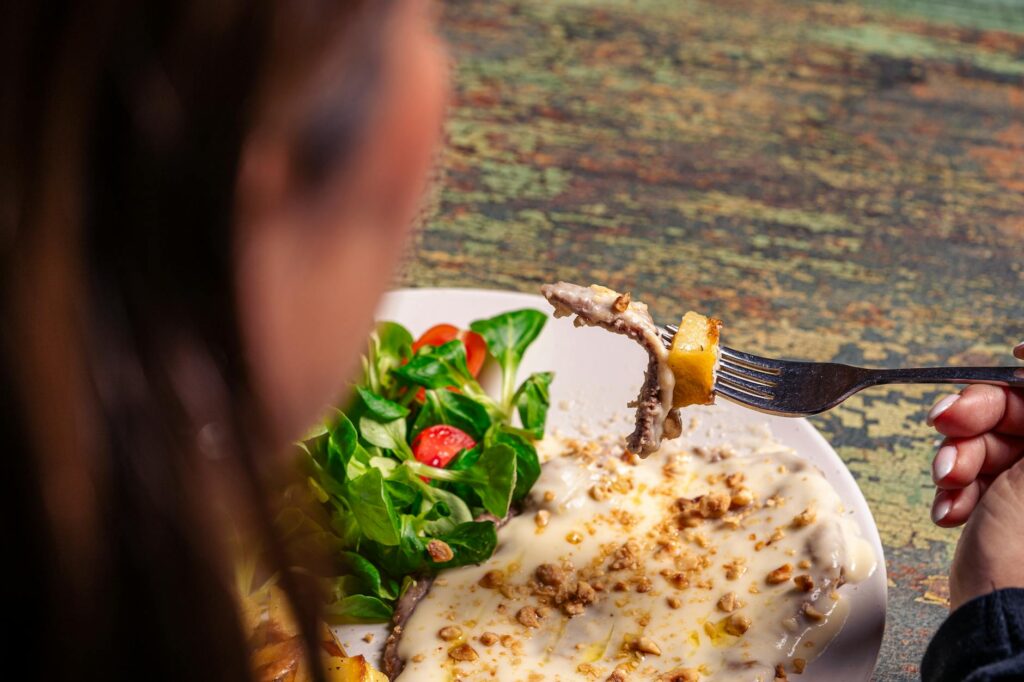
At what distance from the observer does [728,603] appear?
1437 mm

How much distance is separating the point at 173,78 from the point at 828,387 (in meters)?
1.06

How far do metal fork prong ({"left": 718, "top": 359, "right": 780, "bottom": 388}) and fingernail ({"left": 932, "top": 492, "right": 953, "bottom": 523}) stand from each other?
282mm

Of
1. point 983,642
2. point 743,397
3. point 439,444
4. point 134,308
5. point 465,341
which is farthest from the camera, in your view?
point 465,341

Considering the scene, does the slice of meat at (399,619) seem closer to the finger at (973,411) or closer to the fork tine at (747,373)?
the fork tine at (747,373)

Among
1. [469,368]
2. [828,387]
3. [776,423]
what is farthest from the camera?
[469,368]

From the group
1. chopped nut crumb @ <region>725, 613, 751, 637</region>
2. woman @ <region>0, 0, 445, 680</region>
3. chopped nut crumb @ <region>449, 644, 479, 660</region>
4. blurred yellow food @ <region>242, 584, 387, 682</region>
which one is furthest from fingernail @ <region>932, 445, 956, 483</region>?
woman @ <region>0, 0, 445, 680</region>

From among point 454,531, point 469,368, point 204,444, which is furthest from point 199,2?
point 469,368

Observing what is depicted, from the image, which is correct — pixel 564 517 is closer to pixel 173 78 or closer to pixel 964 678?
pixel 964 678

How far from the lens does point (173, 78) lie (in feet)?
2.09

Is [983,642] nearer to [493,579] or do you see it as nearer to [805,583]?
[805,583]

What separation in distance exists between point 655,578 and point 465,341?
1.90 ft

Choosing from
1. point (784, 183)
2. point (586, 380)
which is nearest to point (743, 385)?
point (586, 380)

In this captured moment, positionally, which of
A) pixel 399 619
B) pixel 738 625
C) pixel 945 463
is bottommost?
pixel 399 619

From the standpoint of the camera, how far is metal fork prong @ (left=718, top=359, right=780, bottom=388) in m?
1.46
